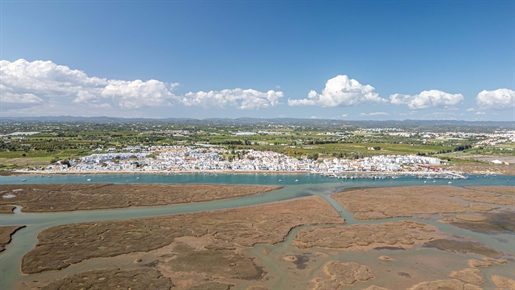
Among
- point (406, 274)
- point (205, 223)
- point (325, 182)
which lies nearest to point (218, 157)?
point (325, 182)

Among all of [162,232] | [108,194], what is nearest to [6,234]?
[162,232]

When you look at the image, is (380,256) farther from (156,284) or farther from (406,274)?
(156,284)

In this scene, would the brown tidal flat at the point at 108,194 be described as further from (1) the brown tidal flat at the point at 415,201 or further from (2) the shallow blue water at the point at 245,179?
(1) the brown tidal flat at the point at 415,201

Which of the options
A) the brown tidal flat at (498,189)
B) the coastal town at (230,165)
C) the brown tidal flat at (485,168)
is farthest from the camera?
the brown tidal flat at (485,168)

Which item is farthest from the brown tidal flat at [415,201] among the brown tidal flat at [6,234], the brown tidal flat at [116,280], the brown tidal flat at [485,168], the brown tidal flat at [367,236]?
Answer: the brown tidal flat at [6,234]

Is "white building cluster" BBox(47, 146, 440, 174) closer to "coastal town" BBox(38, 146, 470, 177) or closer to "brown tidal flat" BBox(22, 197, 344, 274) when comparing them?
"coastal town" BBox(38, 146, 470, 177)

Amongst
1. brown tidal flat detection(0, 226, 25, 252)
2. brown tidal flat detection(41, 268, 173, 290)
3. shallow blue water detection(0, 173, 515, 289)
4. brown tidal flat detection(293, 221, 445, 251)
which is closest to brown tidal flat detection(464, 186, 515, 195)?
shallow blue water detection(0, 173, 515, 289)
